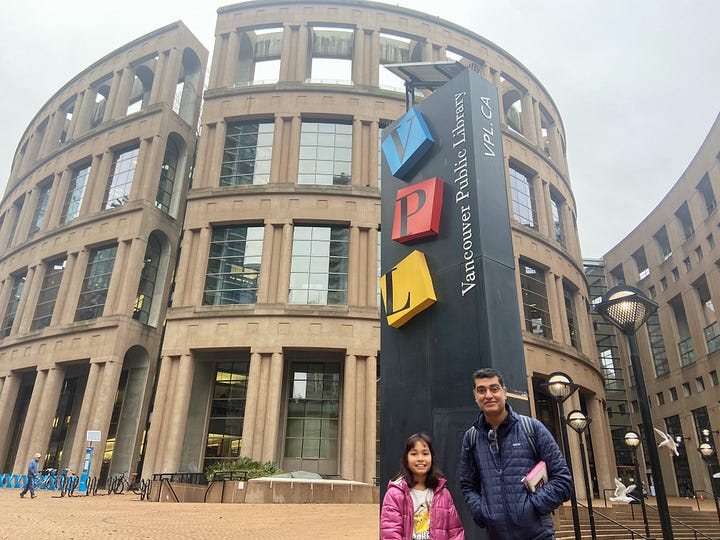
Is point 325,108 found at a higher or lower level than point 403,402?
higher

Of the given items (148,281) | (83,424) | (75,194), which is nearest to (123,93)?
(75,194)

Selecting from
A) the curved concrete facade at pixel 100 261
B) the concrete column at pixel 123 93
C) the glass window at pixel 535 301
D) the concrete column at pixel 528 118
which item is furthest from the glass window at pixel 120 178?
the concrete column at pixel 528 118

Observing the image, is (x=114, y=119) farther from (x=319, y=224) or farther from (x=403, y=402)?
(x=403, y=402)

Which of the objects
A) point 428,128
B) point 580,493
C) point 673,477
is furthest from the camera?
point 673,477

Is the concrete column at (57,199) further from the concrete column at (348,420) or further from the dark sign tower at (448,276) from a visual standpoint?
the dark sign tower at (448,276)

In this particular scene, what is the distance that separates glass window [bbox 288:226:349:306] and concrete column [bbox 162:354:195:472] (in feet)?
20.4

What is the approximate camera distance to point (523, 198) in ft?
107

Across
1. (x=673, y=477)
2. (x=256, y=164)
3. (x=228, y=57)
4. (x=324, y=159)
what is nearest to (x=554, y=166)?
(x=324, y=159)

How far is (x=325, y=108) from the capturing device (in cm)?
3061

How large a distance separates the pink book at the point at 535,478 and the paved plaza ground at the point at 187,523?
7.19 meters

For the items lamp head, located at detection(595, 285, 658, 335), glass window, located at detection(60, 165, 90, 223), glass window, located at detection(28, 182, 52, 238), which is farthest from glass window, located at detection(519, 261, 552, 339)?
glass window, located at detection(28, 182, 52, 238)

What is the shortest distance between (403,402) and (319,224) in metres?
21.2

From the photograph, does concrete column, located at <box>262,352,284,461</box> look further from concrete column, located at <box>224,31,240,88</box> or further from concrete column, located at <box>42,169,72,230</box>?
concrete column, located at <box>42,169,72,230</box>

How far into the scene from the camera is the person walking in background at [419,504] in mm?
3699
